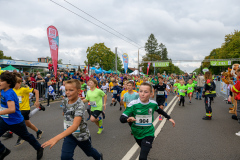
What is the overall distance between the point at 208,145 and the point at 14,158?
4368 millimetres

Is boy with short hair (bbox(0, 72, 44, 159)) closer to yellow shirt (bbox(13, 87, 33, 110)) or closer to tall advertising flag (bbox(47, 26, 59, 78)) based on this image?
yellow shirt (bbox(13, 87, 33, 110))

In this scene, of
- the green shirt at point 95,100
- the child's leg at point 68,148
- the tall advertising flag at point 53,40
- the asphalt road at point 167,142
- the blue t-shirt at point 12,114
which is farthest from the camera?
the tall advertising flag at point 53,40

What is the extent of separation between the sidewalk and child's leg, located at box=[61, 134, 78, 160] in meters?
1.78

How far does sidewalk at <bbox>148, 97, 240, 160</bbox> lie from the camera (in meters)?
3.68

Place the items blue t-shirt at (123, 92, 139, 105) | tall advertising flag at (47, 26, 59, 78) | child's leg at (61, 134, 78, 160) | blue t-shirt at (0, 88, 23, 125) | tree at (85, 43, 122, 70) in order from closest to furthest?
child's leg at (61, 134, 78, 160) → blue t-shirt at (0, 88, 23, 125) → blue t-shirt at (123, 92, 139, 105) → tall advertising flag at (47, 26, 59, 78) → tree at (85, 43, 122, 70)

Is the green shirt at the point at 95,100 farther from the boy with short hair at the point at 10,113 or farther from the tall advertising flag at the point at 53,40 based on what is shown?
the tall advertising flag at the point at 53,40

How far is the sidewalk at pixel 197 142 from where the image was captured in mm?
3682

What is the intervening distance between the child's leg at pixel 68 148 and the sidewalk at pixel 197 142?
1.78m

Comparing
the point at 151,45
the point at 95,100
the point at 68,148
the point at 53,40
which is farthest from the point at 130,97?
the point at 151,45

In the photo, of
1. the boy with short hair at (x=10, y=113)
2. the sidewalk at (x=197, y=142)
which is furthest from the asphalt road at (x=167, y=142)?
the boy with short hair at (x=10, y=113)

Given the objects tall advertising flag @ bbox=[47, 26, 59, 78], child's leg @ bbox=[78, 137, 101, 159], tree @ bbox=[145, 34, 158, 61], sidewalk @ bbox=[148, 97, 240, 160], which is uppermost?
tree @ bbox=[145, 34, 158, 61]

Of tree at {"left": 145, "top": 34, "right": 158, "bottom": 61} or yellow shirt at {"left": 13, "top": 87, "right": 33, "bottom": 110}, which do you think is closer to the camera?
yellow shirt at {"left": 13, "top": 87, "right": 33, "bottom": 110}

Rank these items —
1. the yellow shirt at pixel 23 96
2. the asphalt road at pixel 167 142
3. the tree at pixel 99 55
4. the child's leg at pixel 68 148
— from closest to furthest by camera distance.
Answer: the child's leg at pixel 68 148 → the asphalt road at pixel 167 142 → the yellow shirt at pixel 23 96 → the tree at pixel 99 55

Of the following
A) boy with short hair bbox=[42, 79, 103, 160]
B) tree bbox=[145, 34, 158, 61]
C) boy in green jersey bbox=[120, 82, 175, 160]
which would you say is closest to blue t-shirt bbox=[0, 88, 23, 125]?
boy with short hair bbox=[42, 79, 103, 160]
